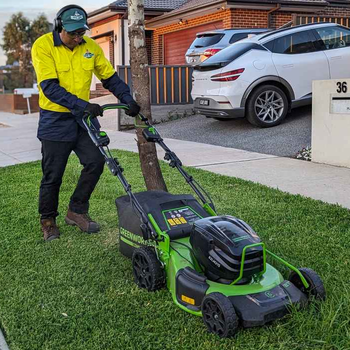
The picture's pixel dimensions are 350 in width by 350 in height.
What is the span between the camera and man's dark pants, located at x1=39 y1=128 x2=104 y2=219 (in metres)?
4.36

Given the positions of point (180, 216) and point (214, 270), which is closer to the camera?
point (214, 270)

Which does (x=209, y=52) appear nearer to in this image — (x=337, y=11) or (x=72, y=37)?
(x=72, y=37)

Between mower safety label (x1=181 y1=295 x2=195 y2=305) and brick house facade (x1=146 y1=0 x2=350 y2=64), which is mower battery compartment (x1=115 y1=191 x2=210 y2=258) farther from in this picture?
brick house facade (x1=146 y1=0 x2=350 y2=64)

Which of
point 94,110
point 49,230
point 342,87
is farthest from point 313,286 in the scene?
point 342,87

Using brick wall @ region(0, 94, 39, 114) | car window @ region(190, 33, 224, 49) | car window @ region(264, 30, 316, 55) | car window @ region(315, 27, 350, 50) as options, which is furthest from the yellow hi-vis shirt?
brick wall @ region(0, 94, 39, 114)

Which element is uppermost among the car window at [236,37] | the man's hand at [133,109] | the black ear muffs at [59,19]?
the car window at [236,37]

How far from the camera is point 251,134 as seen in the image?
32.4 ft

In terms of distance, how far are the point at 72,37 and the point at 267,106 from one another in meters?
6.42

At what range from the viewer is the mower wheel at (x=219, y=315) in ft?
8.81

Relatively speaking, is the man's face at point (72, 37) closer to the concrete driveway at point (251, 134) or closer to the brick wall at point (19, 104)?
the concrete driveway at point (251, 134)

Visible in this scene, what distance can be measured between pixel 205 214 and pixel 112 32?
21.0 meters

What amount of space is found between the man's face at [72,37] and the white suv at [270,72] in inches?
227

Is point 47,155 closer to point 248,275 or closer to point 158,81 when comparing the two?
point 248,275

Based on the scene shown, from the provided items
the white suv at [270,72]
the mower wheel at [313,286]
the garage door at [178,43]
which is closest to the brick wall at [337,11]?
the garage door at [178,43]
